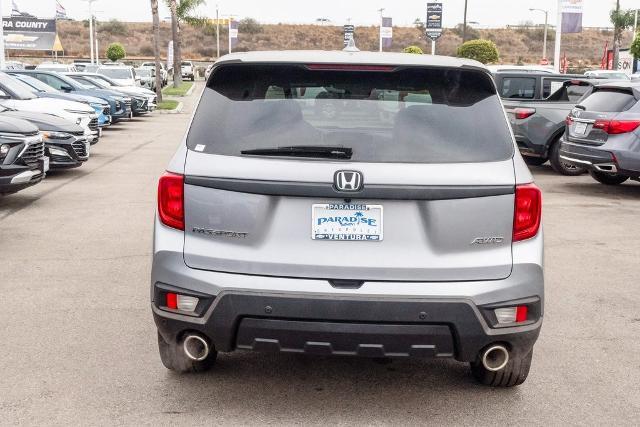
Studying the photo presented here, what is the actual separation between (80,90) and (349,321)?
68.9 feet

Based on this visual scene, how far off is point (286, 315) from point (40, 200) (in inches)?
A: 338

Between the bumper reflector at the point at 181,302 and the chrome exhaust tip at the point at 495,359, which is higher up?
the bumper reflector at the point at 181,302

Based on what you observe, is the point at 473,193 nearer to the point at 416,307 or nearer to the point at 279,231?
the point at 416,307

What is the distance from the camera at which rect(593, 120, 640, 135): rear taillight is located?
1240cm

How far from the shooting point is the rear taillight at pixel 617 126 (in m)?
12.4

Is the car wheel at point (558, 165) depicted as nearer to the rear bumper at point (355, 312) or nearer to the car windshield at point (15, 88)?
the car windshield at point (15, 88)

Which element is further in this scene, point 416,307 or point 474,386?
point 474,386

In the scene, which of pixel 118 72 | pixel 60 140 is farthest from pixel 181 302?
pixel 118 72

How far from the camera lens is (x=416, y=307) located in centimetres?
398

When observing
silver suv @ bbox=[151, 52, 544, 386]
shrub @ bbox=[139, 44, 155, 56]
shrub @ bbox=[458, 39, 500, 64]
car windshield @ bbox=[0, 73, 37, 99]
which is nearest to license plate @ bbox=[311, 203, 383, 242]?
silver suv @ bbox=[151, 52, 544, 386]

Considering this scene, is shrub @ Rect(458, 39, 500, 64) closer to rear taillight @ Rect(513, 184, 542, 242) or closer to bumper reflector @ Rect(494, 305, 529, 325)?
rear taillight @ Rect(513, 184, 542, 242)

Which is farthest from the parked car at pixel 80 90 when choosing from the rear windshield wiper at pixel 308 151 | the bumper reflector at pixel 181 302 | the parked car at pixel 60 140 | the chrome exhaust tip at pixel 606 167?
the rear windshield wiper at pixel 308 151

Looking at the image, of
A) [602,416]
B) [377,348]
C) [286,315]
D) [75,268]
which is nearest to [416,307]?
[377,348]

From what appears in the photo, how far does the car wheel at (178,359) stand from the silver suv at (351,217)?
1.18ft
